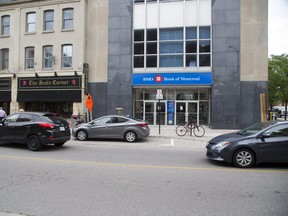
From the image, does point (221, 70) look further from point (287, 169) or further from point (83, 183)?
point (83, 183)

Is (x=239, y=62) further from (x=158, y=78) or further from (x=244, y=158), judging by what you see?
(x=244, y=158)

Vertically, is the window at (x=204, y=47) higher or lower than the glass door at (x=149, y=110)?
higher

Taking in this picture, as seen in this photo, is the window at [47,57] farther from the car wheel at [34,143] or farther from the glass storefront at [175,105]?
the car wheel at [34,143]

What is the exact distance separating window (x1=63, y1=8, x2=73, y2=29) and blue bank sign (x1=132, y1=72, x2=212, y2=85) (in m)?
7.37

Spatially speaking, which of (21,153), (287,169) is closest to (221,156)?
(287,169)

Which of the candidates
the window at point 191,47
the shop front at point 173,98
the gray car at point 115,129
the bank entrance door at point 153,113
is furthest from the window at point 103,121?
the window at point 191,47

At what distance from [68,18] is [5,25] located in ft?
22.0

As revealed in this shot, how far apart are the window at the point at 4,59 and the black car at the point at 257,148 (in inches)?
883

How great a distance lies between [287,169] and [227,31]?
552 inches

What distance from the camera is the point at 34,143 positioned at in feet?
31.9

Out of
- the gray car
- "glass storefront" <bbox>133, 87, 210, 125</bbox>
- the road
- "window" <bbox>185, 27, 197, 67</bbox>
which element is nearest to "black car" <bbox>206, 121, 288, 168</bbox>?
the road

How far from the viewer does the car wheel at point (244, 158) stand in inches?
281

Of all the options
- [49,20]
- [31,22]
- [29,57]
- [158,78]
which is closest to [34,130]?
[158,78]

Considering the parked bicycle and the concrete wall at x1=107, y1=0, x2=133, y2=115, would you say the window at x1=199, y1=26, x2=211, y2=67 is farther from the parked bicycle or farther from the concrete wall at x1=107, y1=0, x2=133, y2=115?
the parked bicycle
